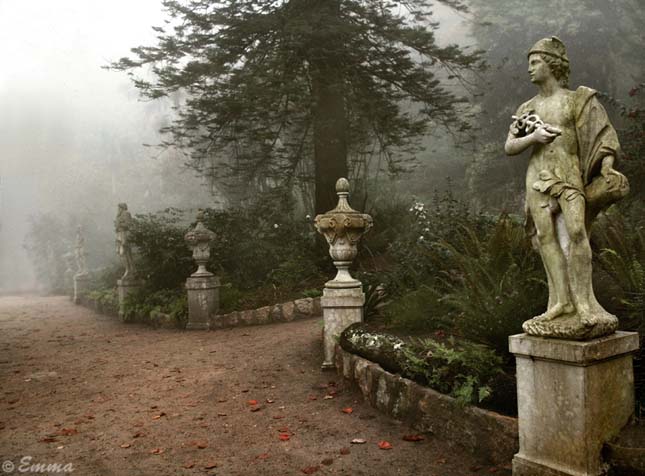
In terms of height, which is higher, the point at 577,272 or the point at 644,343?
the point at 577,272

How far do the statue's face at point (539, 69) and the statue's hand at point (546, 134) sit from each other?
359 millimetres

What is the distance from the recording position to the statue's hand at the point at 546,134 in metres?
3.10

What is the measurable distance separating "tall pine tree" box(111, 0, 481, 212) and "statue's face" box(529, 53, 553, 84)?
696 cm

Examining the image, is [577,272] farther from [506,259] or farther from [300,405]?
[300,405]

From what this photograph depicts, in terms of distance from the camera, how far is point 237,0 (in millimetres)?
10609

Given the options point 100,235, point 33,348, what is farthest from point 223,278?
point 100,235

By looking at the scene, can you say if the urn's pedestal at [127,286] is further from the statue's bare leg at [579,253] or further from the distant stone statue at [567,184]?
the statue's bare leg at [579,253]

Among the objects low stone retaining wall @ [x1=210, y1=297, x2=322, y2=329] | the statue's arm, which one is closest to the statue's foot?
the statue's arm

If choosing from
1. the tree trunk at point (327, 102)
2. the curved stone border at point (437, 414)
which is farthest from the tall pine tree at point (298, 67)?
the curved stone border at point (437, 414)

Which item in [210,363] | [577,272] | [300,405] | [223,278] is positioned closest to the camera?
[577,272]

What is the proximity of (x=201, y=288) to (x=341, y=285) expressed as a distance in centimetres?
467

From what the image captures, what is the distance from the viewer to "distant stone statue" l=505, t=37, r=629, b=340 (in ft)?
10.1

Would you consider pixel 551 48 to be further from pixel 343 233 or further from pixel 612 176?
pixel 343 233

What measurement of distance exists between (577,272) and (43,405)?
18.1 feet
